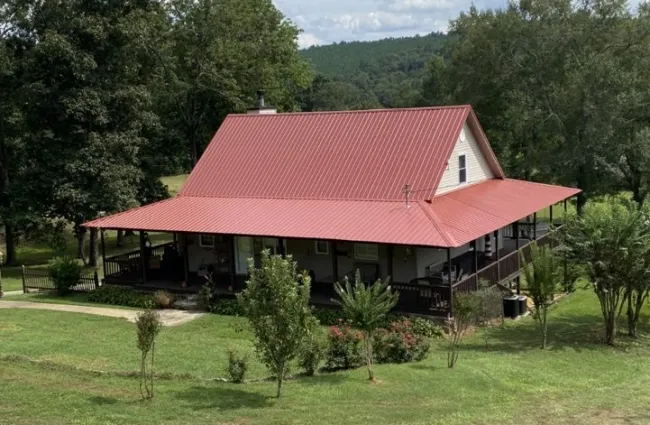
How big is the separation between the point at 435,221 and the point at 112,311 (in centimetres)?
1140

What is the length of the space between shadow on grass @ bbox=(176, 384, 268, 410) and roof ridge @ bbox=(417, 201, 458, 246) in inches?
324

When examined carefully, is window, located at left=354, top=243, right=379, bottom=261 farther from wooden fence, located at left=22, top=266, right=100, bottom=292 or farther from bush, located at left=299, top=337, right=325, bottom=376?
wooden fence, located at left=22, top=266, right=100, bottom=292

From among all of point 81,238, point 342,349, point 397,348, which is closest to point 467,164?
point 397,348

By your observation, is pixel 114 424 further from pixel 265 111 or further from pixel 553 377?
pixel 265 111

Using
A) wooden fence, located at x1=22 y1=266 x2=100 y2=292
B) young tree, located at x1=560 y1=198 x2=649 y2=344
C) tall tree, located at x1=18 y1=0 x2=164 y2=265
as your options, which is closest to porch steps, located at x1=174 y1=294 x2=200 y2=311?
wooden fence, located at x1=22 y1=266 x2=100 y2=292

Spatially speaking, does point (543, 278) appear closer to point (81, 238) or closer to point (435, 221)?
point (435, 221)

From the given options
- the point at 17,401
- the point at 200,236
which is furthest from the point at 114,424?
the point at 200,236

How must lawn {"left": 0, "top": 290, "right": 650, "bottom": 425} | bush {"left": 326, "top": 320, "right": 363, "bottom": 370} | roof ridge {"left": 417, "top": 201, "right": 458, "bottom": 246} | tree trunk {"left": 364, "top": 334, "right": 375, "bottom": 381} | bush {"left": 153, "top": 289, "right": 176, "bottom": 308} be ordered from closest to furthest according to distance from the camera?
lawn {"left": 0, "top": 290, "right": 650, "bottom": 425}, tree trunk {"left": 364, "top": 334, "right": 375, "bottom": 381}, bush {"left": 326, "top": 320, "right": 363, "bottom": 370}, roof ridge {"left": 417, "top": 201, "right": 458, "bottom": 246}, bush {"left": 153, "top": 289, "right": 176, "bottom": 308}

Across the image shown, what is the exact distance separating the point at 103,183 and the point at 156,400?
23.8m

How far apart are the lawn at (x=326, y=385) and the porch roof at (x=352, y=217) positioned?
340 cm

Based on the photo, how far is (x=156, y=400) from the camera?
12758 millimetres

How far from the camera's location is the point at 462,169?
27406mm

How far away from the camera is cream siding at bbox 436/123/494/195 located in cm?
2583

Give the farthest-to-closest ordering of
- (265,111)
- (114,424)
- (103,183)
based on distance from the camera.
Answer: (103,183), (265,111), (114,424)
